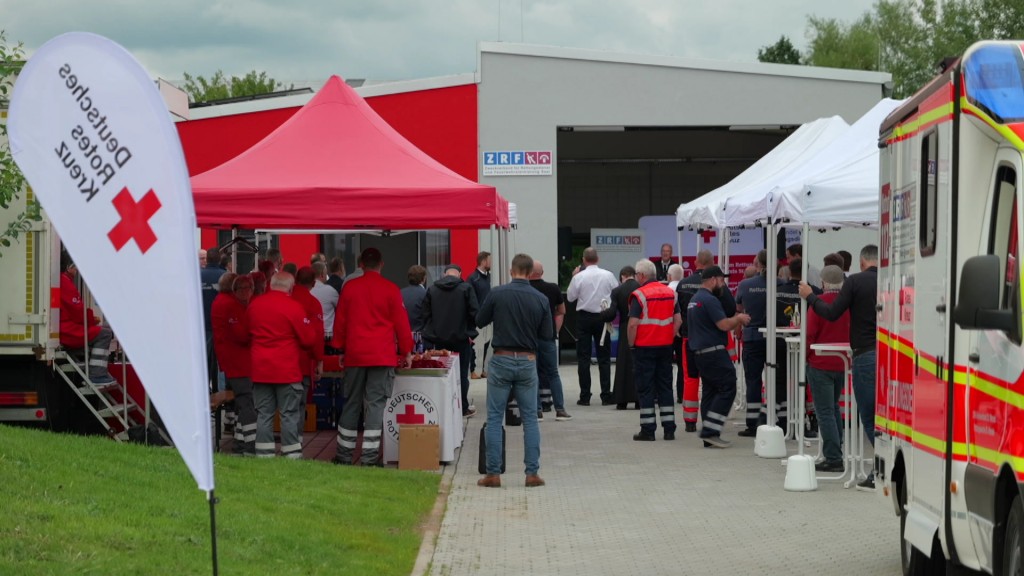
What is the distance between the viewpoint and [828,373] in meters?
13.1

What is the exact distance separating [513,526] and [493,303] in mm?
2474

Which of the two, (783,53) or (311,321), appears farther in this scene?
(783,53)

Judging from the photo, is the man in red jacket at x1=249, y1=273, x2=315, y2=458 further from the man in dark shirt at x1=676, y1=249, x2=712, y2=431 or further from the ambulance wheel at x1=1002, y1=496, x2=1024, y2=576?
the ambulance wheel at x1=1002, y1=496, x2=1024, y2=576

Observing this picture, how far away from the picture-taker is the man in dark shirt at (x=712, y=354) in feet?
50.5

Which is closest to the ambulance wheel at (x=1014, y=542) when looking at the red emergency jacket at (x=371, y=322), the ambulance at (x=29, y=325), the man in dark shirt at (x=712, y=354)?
the red emergency jacket at (x=371, y=322)

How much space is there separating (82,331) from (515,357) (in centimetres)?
421

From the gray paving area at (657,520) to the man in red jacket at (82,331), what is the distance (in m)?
3.54

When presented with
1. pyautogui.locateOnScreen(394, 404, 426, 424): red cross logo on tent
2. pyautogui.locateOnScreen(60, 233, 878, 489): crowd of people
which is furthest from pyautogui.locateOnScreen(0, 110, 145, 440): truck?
pyautogui.locateOnScreen(394, 404, 426, 424): red cross logo on tent

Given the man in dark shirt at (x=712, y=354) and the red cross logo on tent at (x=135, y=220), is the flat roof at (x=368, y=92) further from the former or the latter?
the red cross logo on tent at (x=135, y=220)

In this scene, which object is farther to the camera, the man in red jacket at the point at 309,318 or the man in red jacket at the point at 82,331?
the man in red jacket at the point at 82,331

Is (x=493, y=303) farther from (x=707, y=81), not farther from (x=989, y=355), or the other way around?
(x=707, y=81)

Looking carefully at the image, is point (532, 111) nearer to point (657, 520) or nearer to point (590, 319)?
point (590, 319)

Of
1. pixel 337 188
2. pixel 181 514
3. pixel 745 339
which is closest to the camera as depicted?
pixel 181 514

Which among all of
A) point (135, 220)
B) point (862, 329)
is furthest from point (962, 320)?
point (862, 329)
